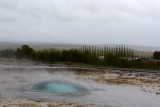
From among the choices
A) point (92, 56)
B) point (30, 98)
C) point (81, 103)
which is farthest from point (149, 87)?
point (92, 56)

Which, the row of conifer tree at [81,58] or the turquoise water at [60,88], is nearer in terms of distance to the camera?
the turquoise water at [60,88]

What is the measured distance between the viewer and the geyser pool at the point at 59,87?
612 inches

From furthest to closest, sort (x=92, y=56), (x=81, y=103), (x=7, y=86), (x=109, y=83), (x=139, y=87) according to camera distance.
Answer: (x=92, y=56)
(x=109, y=83)
(x=139, y=87)
(x=7, y=86)
(x=81, y=103)

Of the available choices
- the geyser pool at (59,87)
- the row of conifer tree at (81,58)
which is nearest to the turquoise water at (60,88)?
the geyser pool at (59,87)

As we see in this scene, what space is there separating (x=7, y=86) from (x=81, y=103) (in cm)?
659

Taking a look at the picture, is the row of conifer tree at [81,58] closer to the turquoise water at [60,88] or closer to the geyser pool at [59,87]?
the geyser pool at [59,87]

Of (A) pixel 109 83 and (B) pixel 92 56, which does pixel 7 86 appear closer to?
(A) pixel 109 83

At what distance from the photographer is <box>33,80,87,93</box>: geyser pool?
15555 mm

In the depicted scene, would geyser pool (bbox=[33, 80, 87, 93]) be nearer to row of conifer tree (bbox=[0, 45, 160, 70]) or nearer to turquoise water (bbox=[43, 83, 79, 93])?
turquoise water (bbox=[43, 83, 79, 93])

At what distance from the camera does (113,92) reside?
15.7 metres

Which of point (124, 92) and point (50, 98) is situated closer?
point (50, 98)

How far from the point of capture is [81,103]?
40.4 ft

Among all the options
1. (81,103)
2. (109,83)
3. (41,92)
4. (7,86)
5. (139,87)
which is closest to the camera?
(81,103)

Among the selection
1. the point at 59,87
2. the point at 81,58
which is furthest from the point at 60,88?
the point at 81,58
